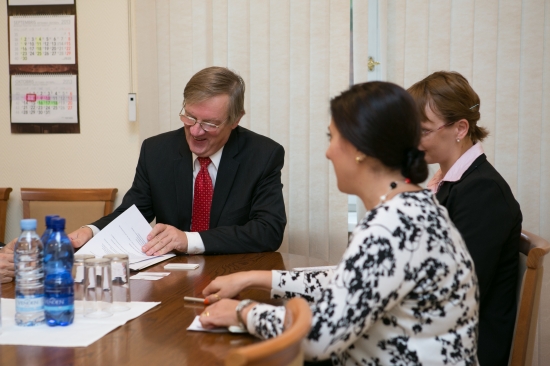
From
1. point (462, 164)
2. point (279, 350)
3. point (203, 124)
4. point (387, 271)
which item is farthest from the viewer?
point (203, 124)

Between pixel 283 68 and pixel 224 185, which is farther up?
pixel 283 68

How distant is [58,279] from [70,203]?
2176 mm

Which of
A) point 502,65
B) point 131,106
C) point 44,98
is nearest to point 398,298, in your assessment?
point 502,65

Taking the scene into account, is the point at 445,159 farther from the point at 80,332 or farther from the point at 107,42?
the point at 107,42

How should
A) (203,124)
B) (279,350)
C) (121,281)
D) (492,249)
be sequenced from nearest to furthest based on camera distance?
(279,350) < (121,281) < (492,249) < (203,124)

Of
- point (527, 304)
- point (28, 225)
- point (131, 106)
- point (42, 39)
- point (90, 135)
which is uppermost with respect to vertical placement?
point (42, 39)

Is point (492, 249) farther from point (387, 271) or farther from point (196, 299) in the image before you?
point (196, 299)

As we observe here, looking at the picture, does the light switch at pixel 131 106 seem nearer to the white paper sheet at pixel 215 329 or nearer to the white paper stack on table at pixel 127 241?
the white paper stack on table at pixel 127 241

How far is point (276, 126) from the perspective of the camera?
127 inches

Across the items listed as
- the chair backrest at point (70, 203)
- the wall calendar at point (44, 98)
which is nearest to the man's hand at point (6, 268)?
the chair backrest at point (70, 203)

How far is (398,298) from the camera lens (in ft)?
3.90

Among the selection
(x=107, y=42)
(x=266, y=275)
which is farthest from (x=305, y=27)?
(x=266, y=275)

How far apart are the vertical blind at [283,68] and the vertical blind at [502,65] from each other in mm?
369

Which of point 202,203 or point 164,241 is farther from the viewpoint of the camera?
point 202,203
